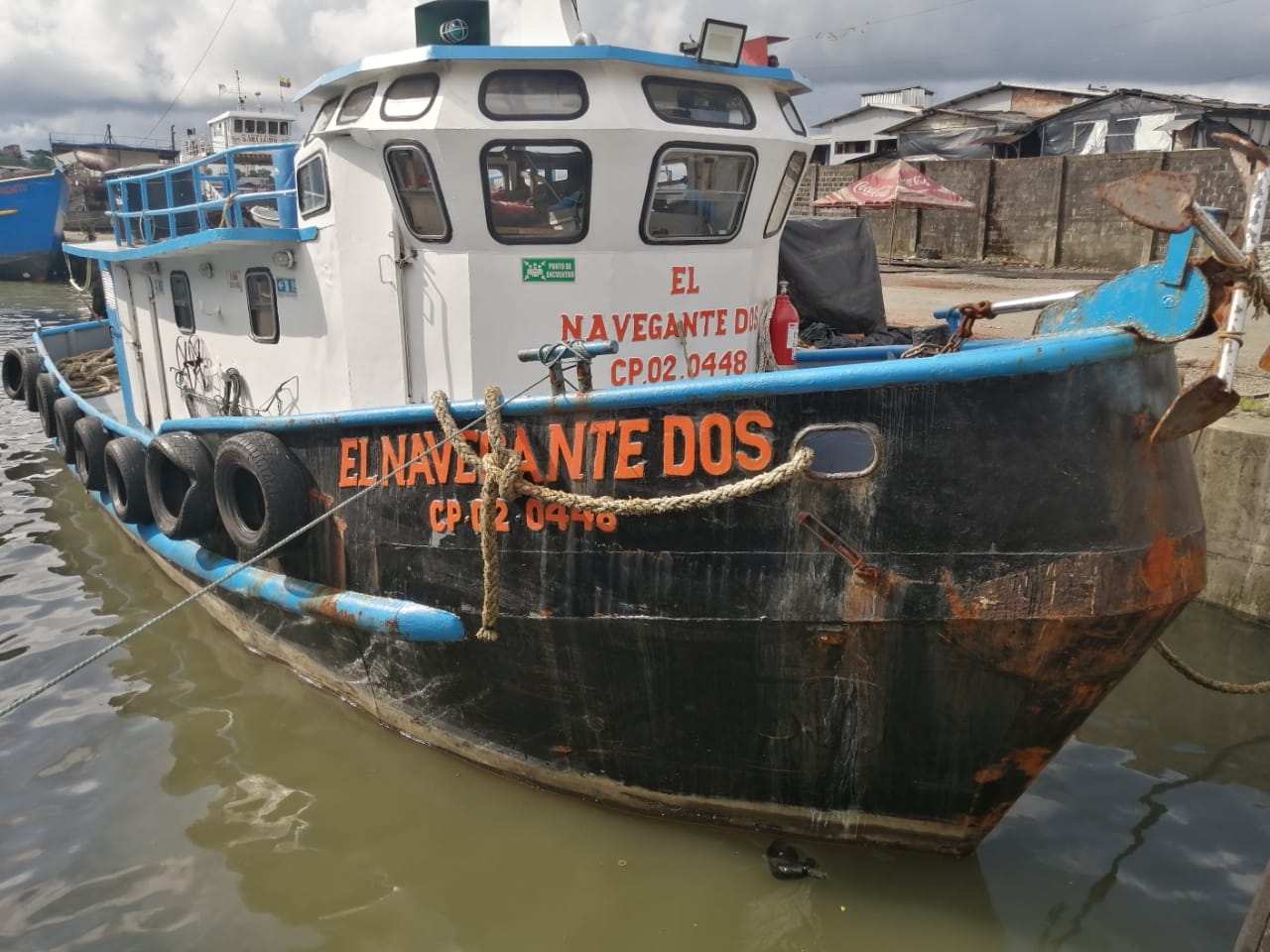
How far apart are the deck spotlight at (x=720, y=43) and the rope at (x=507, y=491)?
185 centimetres

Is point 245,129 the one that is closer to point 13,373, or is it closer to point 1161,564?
point 13,373

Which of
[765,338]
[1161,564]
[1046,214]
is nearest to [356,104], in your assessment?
[765,338]

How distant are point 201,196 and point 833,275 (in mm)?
6355

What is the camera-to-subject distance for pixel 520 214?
443cm

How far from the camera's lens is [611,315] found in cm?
461

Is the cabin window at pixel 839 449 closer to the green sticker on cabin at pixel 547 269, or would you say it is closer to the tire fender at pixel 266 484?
the green sticker on cabin at pixel 547 269

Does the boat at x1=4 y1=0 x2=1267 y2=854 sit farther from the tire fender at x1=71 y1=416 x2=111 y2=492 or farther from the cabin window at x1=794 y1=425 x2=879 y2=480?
the tire fender at x1=71 y1=416 x2=111 y2=492

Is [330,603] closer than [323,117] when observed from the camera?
Yes

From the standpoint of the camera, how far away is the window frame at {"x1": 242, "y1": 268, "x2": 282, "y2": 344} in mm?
5469

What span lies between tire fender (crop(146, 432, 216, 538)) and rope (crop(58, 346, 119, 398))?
483 centimetres

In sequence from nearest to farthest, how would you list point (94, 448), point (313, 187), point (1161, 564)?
point (1161, 564) < point (313, 187) < point (94, 448)

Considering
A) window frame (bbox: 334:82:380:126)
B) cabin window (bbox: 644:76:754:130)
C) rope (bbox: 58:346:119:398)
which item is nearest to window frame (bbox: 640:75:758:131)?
cabin window (bbox: 644:76:754:130)

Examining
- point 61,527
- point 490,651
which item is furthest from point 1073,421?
point 61,527

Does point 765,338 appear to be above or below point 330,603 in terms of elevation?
above
